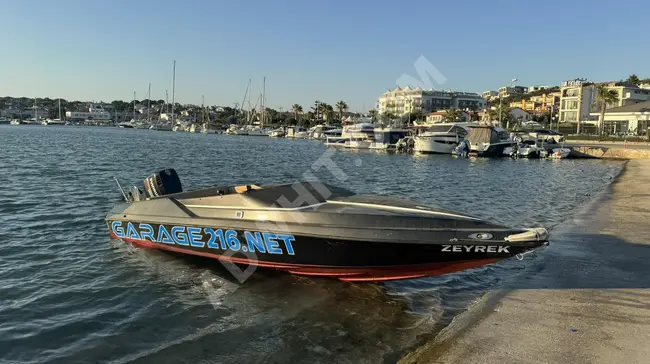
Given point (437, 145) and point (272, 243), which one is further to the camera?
point (437, 145)

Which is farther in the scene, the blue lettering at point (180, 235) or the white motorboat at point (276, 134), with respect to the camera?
the white motorboat at point (276, 134)

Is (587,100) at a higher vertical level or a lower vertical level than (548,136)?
higher

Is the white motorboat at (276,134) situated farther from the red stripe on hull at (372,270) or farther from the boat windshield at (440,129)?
the red stripe on hull at (372,270)

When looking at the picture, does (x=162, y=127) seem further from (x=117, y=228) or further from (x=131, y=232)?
(x=131, y=232)

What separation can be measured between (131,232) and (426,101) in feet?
546

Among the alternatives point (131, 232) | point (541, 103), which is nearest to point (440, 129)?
point (131, 232)

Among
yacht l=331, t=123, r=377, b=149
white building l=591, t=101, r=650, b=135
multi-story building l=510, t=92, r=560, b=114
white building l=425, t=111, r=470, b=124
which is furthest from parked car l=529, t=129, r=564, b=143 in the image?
multi-story building l=510, t=92, r=560, b=114

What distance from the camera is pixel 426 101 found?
168375 millimetres

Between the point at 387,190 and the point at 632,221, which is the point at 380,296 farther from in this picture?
the point at 387,190

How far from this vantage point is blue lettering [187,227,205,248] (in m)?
8.92

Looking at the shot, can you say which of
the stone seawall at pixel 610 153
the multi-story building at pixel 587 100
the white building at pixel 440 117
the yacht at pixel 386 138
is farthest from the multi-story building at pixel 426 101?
the stone seawall at pixel 610 153

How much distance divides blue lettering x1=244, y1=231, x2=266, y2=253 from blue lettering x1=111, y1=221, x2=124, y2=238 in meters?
3.72

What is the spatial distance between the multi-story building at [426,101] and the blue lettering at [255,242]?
160 metres

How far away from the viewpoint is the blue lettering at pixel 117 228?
33.9ft
